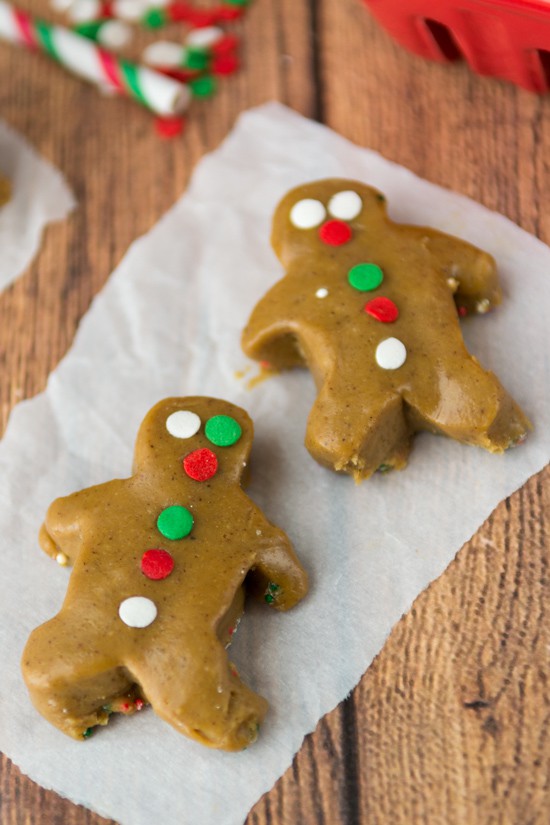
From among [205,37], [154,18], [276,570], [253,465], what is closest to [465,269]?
[253,465]

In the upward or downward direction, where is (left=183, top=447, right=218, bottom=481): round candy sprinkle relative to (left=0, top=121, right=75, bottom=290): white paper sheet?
downward

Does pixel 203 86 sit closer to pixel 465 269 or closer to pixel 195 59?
pixel 195 59

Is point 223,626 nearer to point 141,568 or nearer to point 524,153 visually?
point 141,568

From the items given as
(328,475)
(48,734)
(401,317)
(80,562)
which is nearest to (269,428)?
(328,475)

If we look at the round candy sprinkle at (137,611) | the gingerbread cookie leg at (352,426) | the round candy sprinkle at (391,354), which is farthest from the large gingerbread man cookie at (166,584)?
the round candy sprinkle at (391,354)

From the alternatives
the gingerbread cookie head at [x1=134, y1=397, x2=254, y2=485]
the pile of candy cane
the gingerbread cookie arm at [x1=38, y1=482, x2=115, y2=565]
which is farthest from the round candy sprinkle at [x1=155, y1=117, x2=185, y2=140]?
the gingerbread cookie arm at [x1=38, y1=482, x2=115, y2=565]

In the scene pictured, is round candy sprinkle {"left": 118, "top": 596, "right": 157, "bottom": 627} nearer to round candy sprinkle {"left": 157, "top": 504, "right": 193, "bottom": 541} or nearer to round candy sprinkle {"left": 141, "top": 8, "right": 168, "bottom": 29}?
round candy sprinkle {"left": 157, "top": 504, "right": 193, "bottom": 541}

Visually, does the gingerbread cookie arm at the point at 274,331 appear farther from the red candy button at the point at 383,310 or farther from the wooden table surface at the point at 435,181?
the wooden table surface at the point at 435,181
